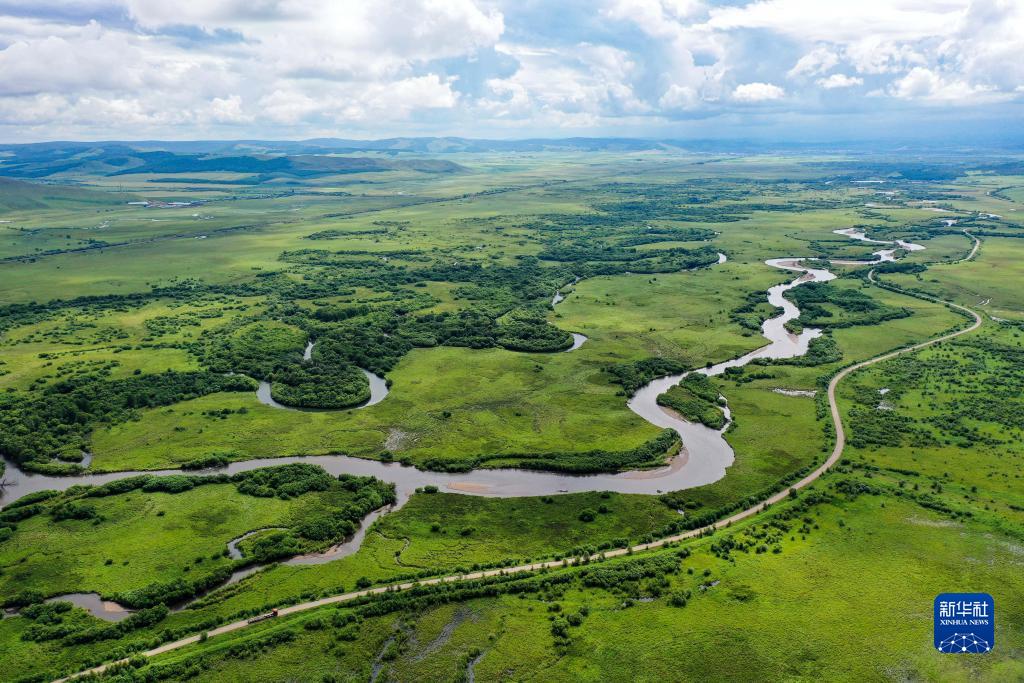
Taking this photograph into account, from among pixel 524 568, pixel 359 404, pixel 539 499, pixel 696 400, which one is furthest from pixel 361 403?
pixel 696 400

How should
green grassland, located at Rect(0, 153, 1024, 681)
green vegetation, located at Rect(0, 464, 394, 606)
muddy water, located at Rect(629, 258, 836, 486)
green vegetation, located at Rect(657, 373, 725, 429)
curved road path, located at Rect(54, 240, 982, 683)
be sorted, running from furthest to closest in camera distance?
1. green vegetation, located at Rect(657, 373, 725, 429)
2. muddy water, located at Rect(629, 258, 836, 486)
3. green vegetation, located at Rect(0, 464, 394, 606)
4. curved road path, located at Rect(54, 240, 982, 683)
5. green grassland, located at Rect(0, 153, 1024, 681)

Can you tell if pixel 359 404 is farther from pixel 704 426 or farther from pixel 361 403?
pixel 704 426

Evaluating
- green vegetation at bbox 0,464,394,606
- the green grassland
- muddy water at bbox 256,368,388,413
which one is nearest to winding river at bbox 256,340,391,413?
muddy water at bbox 256,368,388,413

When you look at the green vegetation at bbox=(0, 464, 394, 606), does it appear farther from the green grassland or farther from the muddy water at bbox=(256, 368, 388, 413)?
the muddy water at bbox=(256, 368, 388, 413)

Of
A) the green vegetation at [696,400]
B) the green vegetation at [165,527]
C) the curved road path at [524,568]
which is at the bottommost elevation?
the curved road path at [524,568]

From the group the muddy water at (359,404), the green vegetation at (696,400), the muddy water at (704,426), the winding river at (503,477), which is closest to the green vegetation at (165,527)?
the winding river at (503,477)

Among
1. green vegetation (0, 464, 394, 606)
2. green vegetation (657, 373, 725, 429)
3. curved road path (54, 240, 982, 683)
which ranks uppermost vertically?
green vegetation (657, 373, 725, 429)

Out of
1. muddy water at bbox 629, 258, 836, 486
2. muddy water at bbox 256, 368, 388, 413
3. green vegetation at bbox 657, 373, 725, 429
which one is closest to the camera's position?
muddy water at bbox 629, 258, 836, 486

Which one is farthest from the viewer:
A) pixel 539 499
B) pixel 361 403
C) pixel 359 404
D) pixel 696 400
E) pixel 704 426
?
pixel 361 403

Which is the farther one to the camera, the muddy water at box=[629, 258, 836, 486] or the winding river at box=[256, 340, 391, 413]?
the winding river at box=[256, 340, 391, 413]

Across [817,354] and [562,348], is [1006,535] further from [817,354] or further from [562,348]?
[562,348]

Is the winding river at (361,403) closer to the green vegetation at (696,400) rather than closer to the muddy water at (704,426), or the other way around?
the muddy water at (704,426)

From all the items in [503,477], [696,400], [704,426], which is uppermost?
[696,400]
